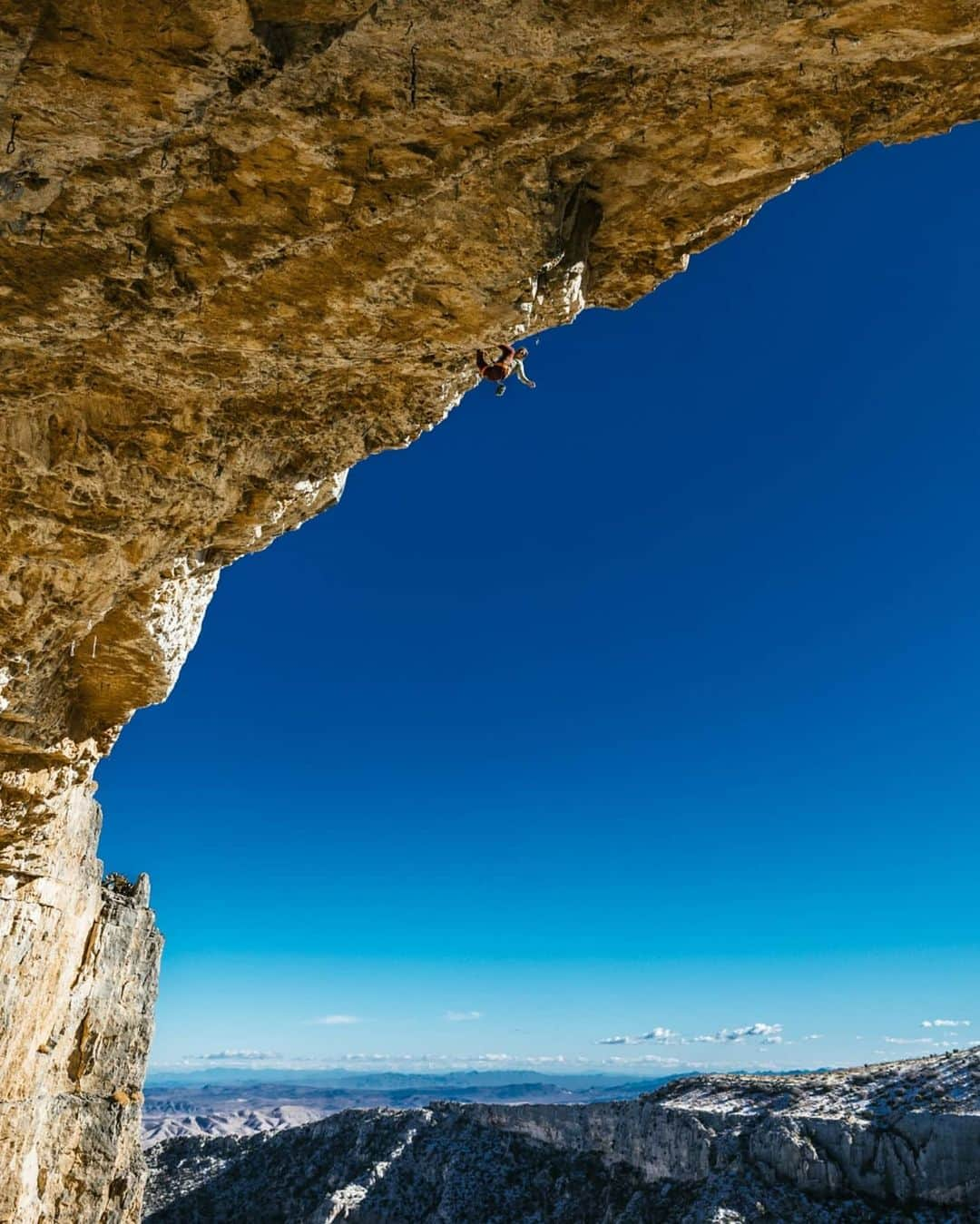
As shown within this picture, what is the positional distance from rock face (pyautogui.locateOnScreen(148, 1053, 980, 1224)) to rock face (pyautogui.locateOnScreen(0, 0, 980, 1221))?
39334 millimetres

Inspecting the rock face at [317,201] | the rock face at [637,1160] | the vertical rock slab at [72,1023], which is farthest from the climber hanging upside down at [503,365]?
the rock face at [637,1160]

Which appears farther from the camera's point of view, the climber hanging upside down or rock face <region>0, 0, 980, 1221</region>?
the climber hanging upside down

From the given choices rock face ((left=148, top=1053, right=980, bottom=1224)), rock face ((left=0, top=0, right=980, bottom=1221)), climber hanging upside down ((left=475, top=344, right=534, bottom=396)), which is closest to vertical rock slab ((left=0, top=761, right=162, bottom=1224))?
rock face ((left=0, top=0, right=980, bottom=1221))

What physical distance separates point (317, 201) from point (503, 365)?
Result: 237 cm

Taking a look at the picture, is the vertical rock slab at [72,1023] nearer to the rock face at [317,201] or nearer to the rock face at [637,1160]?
the rock face at [317,201]

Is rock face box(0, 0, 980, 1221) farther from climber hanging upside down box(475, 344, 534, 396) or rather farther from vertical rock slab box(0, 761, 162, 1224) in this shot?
vertical rock slab box(0, 761, 162, 1224)

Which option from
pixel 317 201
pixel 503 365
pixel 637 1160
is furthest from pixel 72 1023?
pixel 637 1160

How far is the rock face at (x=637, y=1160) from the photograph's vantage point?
111ft

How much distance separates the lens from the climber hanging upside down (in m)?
7.21

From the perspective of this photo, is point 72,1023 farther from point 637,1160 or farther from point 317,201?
point 637,1160

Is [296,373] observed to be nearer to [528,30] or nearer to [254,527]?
[254,527]

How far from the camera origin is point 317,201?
5.40m

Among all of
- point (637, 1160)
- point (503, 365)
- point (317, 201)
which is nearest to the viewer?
point (317, 201)

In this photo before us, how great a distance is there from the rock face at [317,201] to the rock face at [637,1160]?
3933cm
